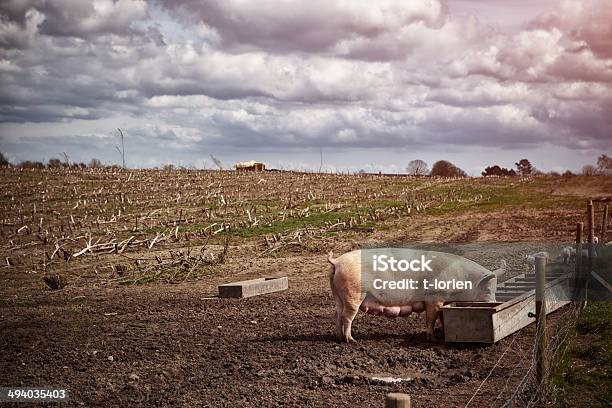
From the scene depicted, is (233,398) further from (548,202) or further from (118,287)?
(548,202)

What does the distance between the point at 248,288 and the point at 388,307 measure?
4.66m

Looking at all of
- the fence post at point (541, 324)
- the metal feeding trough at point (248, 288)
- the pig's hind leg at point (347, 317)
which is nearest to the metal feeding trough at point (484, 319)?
the pig's hind leg at point (347, 317)

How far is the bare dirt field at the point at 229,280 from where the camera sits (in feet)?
27.9

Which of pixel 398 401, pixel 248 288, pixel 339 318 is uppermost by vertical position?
pixel 398 401

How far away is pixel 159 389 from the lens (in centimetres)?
836

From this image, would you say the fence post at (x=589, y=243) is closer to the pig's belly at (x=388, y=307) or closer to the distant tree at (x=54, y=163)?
the pig's belly at (x=388, y=307)

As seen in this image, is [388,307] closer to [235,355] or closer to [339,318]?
[339,318]

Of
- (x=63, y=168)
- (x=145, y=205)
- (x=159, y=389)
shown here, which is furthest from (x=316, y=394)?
(x=63, y=168)

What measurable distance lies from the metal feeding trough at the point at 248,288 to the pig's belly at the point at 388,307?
4407 mm

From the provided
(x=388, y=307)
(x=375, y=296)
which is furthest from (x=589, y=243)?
(x=375, y=296)

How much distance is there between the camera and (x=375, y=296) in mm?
10133

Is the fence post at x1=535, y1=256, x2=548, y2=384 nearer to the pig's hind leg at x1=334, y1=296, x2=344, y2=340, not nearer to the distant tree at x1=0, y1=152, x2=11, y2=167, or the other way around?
the pig's hind leg at x1=334, y1=296, x2=344, y2=340

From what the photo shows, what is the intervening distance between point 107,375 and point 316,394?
112 inches

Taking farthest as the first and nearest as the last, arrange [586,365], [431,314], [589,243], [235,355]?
[589,243], [431,314], [235,355], [586,365]
